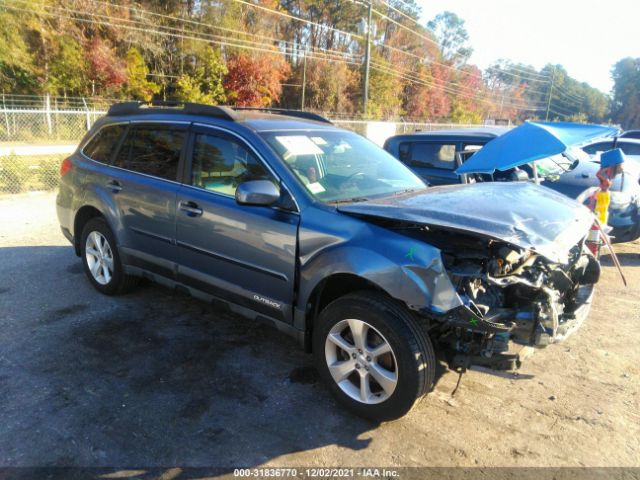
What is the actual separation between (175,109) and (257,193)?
1.73 m

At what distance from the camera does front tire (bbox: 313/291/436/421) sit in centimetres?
268

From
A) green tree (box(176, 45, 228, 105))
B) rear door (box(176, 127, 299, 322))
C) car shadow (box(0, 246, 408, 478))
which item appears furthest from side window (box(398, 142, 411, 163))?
green tree (box(176, 45, 228, 105))

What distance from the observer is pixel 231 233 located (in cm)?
348

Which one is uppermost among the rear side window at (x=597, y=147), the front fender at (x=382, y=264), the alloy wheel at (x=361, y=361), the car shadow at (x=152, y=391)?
the rear side window at (x=597, y=147)

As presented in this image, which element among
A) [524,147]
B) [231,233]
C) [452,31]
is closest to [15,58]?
[231,233]

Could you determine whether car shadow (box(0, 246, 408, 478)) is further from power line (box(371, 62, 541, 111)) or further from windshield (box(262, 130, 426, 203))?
power line (box(371, 62, 541, 111))

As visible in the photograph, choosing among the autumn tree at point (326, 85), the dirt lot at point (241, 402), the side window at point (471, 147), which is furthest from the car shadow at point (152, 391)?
the autumn tree at point (326, 85)

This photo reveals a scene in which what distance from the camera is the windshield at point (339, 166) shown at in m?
3.39

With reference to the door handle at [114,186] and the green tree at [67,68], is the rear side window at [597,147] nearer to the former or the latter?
the door handle at [114,186]

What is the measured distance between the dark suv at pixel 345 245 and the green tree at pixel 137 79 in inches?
1063

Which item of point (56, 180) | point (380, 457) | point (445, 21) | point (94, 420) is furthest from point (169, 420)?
point (445, 21)

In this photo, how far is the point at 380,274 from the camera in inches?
107

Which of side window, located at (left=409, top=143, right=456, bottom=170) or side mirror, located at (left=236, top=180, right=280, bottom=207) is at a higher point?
side window, located at (left=409, top=143, right=456, bottom=170)

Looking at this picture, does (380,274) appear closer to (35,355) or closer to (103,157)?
(35,355)
